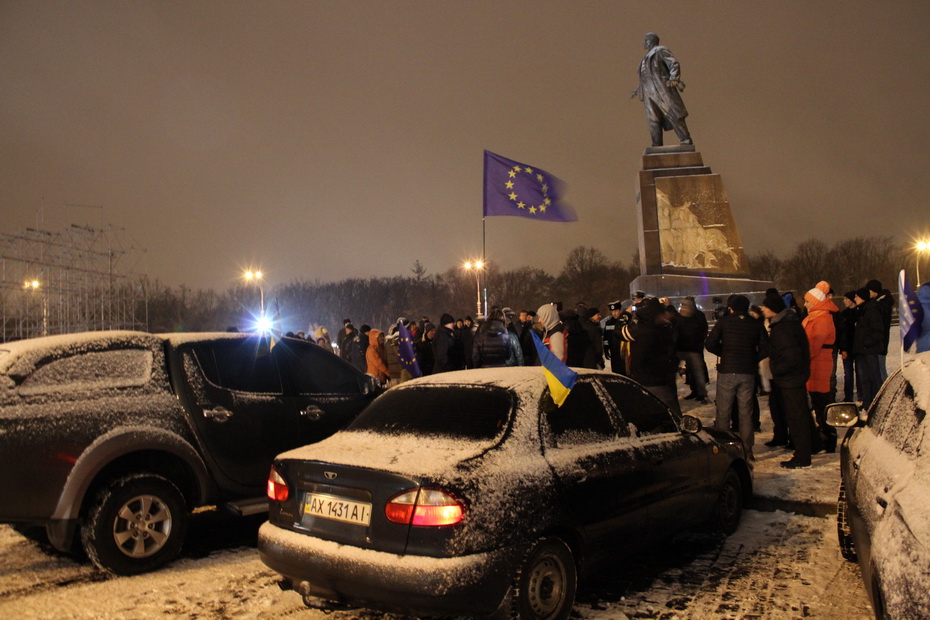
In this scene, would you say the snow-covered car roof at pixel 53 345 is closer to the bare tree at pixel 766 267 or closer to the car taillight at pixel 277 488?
the car taillight at pixel 277 488

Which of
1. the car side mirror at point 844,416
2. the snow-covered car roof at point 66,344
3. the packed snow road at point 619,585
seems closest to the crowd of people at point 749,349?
the packed snow road at point 619,585

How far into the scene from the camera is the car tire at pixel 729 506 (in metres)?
5.88

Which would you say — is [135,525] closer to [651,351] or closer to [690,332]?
[651,351]

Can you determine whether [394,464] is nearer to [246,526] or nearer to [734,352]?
[246,526]

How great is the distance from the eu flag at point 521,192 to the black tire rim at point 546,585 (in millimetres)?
9922

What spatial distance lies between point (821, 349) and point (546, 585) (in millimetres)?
6358

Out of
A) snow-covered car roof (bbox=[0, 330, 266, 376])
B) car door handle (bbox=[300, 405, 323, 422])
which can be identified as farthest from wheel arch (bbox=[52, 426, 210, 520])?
car door handle (bbox=[300, 405, 323, 422])

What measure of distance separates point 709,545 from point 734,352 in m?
3.19

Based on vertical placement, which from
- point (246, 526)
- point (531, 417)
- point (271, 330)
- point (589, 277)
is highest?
point (589, 277)

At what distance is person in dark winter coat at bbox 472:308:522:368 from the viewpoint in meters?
10.8

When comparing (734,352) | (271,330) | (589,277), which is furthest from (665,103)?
(589,277)

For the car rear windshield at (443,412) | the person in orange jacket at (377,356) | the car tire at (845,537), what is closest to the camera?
the car rear windshield at (443,412)

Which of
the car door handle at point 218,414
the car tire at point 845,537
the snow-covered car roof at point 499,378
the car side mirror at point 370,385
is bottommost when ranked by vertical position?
the car tire at point 845,537

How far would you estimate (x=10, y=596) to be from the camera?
4871mm
